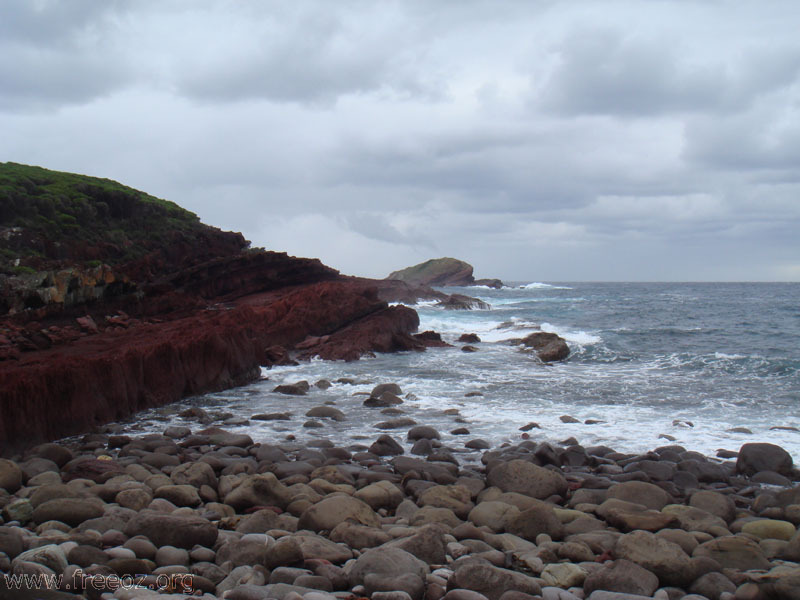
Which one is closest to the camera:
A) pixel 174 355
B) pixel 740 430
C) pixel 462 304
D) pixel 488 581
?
pixel 488 581

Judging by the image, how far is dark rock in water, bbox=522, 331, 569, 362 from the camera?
23.3 metres

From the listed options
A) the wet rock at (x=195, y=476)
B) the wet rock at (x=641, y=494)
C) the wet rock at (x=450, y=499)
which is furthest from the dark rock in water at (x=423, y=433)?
the wet rock at (x=195, y=476)

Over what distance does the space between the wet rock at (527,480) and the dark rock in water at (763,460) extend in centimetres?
335

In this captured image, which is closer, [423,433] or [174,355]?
[423,433]

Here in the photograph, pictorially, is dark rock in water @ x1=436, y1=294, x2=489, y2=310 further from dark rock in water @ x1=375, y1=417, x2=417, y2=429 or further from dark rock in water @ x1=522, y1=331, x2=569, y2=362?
dark rock in water @ x1=375, y1=417, x2=417, y2=429

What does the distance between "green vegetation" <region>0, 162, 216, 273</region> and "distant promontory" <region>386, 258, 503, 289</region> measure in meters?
82.6

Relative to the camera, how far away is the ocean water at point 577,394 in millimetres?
12555

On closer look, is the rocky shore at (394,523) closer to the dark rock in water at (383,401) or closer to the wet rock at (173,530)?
the wet rock at (173,530)

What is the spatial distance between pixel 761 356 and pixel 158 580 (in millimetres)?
23239

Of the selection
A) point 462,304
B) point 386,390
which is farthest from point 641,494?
point 462,304

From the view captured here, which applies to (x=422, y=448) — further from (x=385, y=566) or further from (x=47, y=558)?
(x=47, y=558)

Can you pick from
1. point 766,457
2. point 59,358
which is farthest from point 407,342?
point 766,457

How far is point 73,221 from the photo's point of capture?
Answer: 28578 mm

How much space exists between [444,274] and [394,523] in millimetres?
113106
